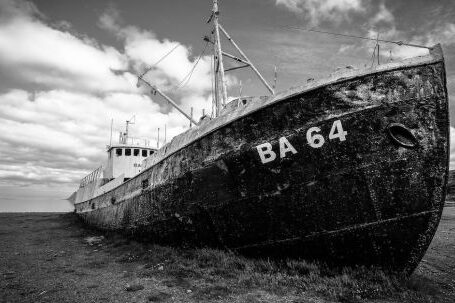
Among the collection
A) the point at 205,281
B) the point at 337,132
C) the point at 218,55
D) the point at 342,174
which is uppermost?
the point at 218,55

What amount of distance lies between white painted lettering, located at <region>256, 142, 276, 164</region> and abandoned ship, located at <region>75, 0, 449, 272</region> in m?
0.02

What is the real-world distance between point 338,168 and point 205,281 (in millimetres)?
2962

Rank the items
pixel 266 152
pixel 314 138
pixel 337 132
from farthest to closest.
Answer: pixel 266 152 → pixel 314 138 → pixel 337 132

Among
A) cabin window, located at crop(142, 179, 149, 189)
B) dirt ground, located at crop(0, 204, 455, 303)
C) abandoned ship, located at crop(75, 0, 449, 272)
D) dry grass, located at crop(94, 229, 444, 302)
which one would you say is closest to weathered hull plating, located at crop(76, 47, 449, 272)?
abandoned ship, located at crop(75, 0, 449, 272)

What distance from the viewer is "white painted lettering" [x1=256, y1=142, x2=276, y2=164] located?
5086 millimetres

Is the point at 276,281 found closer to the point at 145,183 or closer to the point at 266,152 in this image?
the point at 266,152

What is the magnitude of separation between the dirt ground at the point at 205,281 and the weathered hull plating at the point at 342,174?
0.34 metres

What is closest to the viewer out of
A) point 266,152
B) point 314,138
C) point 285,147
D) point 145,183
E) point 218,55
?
point 314,138

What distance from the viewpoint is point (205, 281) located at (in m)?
5.15

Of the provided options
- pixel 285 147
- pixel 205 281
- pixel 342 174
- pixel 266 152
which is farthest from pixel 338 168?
pixel 205 281

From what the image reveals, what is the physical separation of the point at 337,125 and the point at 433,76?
4.85ft

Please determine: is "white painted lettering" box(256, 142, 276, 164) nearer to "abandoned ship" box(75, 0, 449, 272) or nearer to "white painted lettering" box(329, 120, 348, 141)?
"abandoned ship" box(75, 0, 449, 272)

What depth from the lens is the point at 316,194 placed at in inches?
190

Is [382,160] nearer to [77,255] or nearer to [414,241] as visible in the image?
[414,241]
